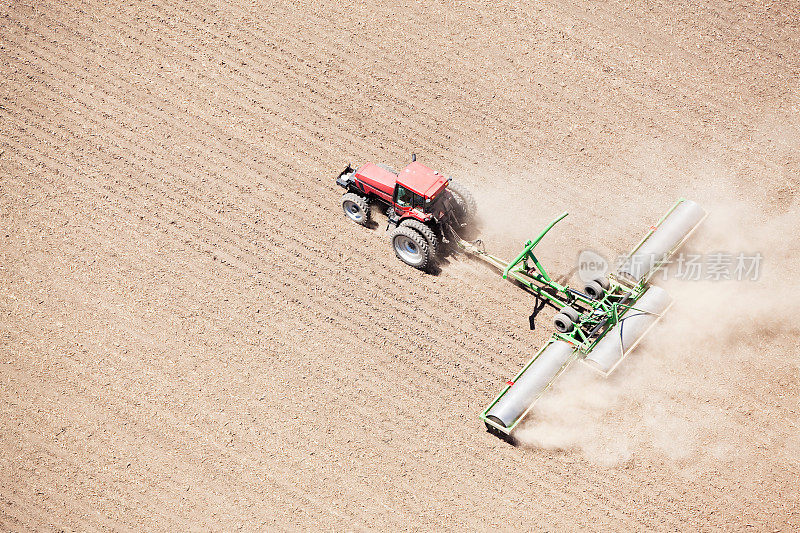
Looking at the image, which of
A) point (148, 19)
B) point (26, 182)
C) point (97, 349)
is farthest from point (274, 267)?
point (148, 19)

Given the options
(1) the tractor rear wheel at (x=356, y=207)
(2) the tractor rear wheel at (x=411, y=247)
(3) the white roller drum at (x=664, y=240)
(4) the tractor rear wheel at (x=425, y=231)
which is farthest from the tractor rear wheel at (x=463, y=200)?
(3) the white roller drum at (x=664, y=240)

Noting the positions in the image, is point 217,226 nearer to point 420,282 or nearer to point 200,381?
point 200,381

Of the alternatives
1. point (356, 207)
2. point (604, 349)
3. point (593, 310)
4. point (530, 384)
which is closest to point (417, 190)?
point (356, 207)

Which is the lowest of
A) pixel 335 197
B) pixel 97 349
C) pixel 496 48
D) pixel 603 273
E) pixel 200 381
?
pixel 97 349

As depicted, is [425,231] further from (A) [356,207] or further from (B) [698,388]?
(B) [698,388]

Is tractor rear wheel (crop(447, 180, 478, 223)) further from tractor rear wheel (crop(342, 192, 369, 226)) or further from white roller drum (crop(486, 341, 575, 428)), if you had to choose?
white roller drum (crop(486, 341, 575, 428))
